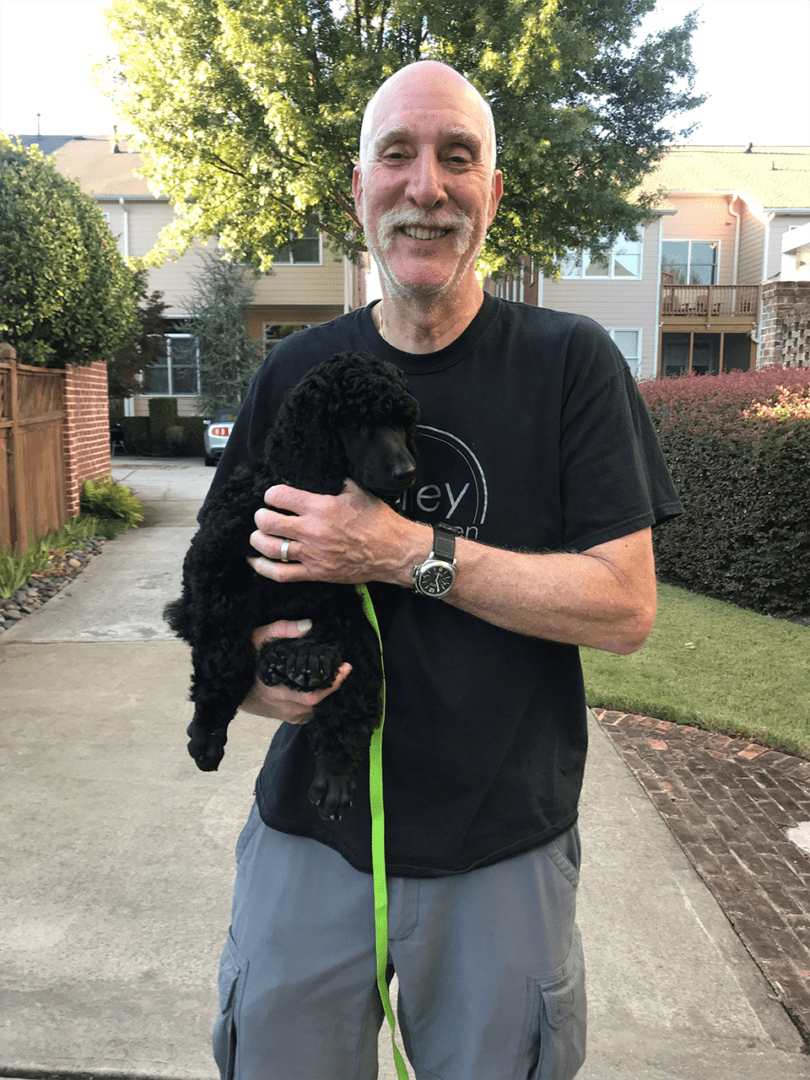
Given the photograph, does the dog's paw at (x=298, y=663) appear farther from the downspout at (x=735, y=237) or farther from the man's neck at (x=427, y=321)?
the downspout at (x=735, y=237)

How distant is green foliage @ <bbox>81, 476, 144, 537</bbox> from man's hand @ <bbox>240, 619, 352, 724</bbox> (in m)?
10.1

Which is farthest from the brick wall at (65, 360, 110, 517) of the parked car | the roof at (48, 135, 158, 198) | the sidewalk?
the roof at (48, 135, 158, 198)

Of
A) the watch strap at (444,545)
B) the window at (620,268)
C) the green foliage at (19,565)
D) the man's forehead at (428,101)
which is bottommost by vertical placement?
the green foliage at (19,565)

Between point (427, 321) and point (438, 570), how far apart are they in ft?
1.68

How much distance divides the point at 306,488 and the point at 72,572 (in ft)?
26.9

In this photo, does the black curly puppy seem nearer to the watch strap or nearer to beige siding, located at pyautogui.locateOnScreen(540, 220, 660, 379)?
the watch strap

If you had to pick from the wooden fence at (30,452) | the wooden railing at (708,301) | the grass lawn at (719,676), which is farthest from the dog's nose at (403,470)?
the wooden railing at (708,301)

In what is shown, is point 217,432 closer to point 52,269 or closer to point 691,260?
point 52,269

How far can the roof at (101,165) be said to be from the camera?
27.6 metres

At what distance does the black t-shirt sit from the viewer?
164 cm

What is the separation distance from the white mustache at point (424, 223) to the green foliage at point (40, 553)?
710 centimetres

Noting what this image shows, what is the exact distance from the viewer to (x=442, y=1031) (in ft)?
5.48

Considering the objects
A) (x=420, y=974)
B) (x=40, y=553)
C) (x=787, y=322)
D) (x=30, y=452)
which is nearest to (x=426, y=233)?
(x=420, y=974)

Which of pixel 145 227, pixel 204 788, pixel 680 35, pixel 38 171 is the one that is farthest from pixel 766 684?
pixel 145 227
